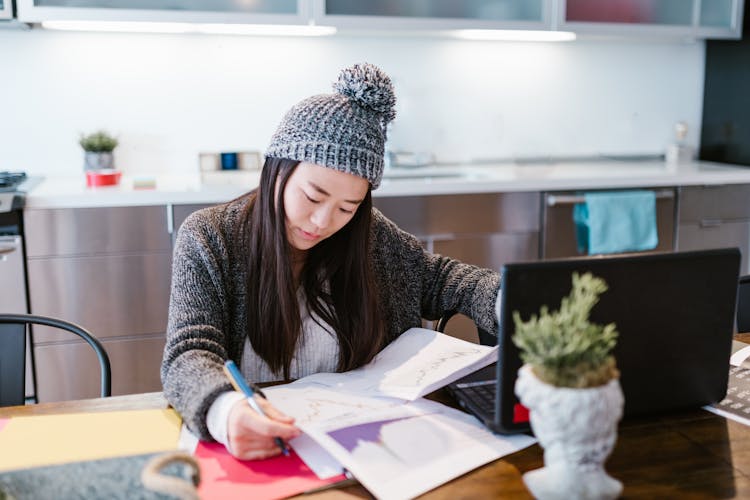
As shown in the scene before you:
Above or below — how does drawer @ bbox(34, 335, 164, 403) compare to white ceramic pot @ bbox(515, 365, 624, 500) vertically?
below

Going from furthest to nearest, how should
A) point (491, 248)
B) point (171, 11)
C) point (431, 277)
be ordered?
point (491, 248) → point (171, 11) → point (431, 277)

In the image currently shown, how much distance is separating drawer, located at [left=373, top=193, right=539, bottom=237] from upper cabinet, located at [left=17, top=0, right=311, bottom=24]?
30.2 inches

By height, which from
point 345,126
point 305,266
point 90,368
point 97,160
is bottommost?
point 90,368

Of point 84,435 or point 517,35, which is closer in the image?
point 84,435

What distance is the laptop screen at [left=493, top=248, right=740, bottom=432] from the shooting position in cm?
93

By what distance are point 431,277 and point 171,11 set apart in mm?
1669

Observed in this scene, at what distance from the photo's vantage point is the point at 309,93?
Answer: 127 inches

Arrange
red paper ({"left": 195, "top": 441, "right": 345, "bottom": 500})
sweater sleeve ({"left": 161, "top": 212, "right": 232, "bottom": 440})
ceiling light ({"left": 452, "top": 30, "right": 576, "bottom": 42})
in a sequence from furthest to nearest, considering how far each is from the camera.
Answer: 1. ceiling light ({"left": 452, "top": 30, "right": 576, "bottom": 42})
2. sweater sleeve ({"left": 161, "top": 212, "right": 232, "bottom": 440})
3. red paper ({"left": 195, "top": 441, "right": 345, "bottom": 500})

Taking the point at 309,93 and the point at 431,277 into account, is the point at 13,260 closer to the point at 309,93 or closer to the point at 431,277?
the point at 309,93

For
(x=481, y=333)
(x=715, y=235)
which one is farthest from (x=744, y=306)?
(x=715, y=235)

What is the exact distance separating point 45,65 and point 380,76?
6.90ft

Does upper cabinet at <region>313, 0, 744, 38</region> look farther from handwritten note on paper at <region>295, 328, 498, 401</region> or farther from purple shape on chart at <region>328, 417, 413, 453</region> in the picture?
purple shape on chart at <region>328, 417, 413, 453</region>

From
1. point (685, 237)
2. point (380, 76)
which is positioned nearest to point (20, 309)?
point (380, 76)

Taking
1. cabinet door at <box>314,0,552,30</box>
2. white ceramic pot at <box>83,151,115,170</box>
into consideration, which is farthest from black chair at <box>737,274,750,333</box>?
white ceramic pot at <box>83,151,115,170</box>
